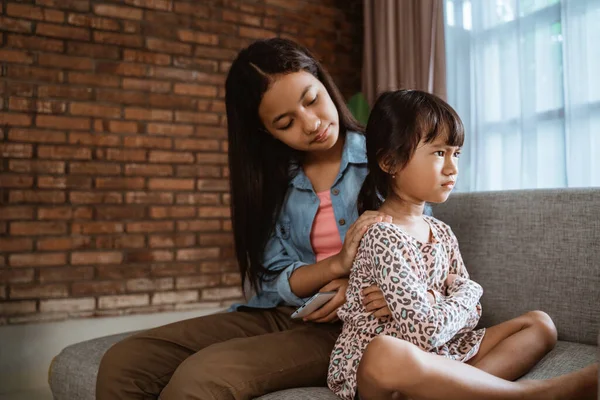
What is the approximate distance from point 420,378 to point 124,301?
2.14 m

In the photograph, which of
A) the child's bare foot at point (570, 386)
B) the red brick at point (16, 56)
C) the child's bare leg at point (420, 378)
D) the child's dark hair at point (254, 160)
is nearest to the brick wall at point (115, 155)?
the red brick at point (16, 56)

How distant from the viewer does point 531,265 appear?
4.49 ft

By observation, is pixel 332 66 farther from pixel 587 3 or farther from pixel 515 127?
pixel 587 3

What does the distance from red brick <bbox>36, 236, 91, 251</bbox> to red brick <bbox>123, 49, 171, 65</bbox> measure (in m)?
0.92

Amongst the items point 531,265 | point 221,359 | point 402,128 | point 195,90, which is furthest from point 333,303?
point 195,90

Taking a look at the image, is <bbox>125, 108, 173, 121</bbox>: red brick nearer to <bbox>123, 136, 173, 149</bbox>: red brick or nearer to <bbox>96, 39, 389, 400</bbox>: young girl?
<bbox>123, 136, 173, 149</bbox>: red brick

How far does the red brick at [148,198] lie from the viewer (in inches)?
108

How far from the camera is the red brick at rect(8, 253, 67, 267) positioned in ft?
8.20

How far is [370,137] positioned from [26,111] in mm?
1969

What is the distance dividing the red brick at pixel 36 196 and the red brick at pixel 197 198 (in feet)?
1.85

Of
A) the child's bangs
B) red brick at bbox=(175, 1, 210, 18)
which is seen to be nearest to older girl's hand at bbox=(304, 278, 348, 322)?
the child's bangs

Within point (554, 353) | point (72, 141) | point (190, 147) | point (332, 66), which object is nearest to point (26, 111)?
point (72, 141)

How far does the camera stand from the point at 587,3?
2.09m

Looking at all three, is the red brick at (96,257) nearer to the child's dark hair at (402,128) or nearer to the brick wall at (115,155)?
the brick wall at (115,155)
